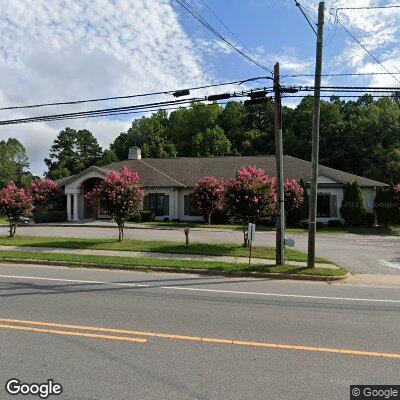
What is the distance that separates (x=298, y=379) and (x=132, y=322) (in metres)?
3.31

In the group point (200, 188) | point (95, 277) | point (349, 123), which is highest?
point (349, 123)

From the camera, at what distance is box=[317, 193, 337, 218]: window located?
3378 cm

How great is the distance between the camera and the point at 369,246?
842 inches

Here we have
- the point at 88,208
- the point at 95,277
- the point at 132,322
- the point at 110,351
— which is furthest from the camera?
the point at 88,208

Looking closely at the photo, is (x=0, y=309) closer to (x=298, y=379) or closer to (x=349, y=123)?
(x=298, y=379)

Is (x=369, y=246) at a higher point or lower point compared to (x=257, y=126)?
lower

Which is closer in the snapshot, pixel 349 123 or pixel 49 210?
pixel 49 210

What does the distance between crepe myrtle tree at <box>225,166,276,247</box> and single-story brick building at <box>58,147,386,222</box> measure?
1399 cm

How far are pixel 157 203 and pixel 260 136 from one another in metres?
37.7

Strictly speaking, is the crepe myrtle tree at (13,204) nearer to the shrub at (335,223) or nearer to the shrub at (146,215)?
the shrub at (146,215)

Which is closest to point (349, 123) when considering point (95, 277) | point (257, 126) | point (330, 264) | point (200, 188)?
point (257, 126)

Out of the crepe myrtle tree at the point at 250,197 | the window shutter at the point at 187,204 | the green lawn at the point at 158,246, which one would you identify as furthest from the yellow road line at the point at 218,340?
the window shutter at the point at 187,204

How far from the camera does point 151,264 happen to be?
14289 millimetres

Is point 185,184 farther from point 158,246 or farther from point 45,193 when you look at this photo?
point 158,246
